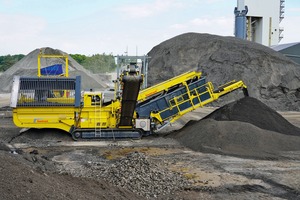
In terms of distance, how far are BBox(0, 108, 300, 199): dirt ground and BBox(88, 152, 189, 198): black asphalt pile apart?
0.40 feet

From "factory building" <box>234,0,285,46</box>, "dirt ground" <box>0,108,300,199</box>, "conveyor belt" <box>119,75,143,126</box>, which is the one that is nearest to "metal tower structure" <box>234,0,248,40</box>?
"factory building" <box>234,0,285,46</box>

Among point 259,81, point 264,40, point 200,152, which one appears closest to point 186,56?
point 259,81

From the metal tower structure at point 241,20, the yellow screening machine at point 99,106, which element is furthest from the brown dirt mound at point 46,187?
the metal tower structure at point 241,20

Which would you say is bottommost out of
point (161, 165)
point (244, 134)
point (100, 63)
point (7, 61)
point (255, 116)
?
point (161, 165)

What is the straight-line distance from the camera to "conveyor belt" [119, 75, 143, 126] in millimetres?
11227

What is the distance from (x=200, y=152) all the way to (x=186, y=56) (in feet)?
62.7

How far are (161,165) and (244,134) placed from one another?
3.31 meters

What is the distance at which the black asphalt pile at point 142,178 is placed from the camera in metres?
6.79

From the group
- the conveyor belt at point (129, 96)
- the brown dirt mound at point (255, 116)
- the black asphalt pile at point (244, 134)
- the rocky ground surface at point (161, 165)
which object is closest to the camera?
the rocky ground surface at point (161, 165)

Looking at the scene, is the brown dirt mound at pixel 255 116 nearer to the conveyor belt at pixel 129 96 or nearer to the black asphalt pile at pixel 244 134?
the black asphalt pile at pixel 244 134

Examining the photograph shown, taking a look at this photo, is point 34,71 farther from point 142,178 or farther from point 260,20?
point 142,178

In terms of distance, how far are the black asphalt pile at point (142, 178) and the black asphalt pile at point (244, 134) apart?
3353mm

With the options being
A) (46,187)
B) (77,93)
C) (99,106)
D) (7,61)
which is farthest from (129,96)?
(7,61)

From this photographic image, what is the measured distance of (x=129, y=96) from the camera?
39.2ft
